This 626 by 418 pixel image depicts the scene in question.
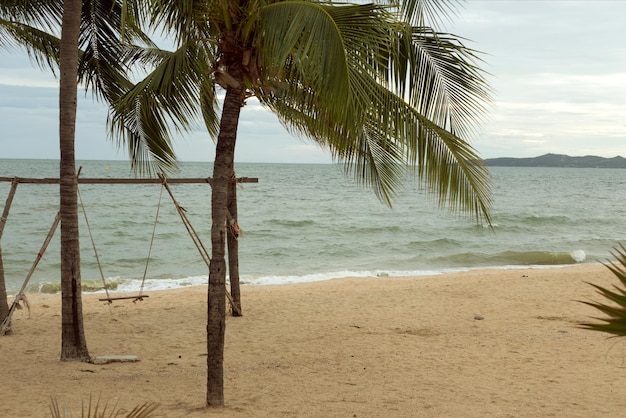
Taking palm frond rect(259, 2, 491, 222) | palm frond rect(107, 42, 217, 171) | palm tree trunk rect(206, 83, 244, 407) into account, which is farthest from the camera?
palm frond rect(107, 42, 217, 171)

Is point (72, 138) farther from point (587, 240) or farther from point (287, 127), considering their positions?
point (587, 240)

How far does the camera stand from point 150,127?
6.90 m

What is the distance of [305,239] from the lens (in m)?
20.9

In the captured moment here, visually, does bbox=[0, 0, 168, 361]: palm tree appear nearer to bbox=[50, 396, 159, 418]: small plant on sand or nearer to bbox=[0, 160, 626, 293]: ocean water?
bbox=[50, 396, 159, 418]: small plant on sand

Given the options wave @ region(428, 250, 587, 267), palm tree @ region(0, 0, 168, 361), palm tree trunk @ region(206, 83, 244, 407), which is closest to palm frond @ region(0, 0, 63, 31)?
palm tree @ region(0, 0, 168, 361)

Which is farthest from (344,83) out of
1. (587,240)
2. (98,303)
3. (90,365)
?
(587,240)

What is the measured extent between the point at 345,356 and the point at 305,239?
1395 cm

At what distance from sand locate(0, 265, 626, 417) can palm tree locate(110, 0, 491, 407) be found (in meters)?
1.03

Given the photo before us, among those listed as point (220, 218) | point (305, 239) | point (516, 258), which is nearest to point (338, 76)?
point (220, 218)

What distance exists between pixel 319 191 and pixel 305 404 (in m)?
38.6

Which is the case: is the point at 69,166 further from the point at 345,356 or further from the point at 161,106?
the point at 345,356

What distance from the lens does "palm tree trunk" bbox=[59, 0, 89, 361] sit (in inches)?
235

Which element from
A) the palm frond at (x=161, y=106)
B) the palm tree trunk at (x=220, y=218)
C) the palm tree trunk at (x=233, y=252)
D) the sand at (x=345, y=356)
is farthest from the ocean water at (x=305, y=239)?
the palm tree trunk at (x=220, y=218)

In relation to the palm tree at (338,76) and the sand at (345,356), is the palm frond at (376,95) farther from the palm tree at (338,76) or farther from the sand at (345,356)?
the sand at (345,356)
